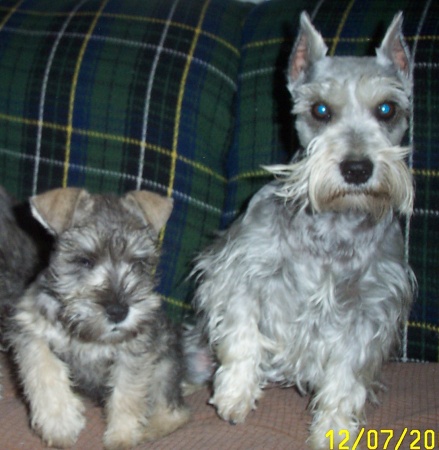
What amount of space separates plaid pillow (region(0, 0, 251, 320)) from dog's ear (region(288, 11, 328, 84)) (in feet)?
2.23

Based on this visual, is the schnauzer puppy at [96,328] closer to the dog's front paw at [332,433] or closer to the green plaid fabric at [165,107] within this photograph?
the dog's front paw at [332,433]

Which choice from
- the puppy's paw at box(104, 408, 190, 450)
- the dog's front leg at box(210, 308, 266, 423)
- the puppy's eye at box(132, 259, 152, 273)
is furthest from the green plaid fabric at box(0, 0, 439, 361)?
the puppy's paw at box(104, 408, 190, 450)

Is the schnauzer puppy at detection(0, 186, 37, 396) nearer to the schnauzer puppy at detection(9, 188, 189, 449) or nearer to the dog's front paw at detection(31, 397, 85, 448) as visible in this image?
the schnauzer puppy at detection(9, 188, 189, 449)

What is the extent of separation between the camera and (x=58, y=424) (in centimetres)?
244

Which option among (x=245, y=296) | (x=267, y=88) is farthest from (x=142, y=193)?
(x=267, y=88)

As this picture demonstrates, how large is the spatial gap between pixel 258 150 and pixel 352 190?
3.09ft

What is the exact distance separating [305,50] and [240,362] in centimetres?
129

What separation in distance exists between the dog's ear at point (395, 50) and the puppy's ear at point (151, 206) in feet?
3.39

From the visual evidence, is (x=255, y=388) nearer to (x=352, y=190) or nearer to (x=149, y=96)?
(x=352, y=190)

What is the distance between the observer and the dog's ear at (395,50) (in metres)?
2.78

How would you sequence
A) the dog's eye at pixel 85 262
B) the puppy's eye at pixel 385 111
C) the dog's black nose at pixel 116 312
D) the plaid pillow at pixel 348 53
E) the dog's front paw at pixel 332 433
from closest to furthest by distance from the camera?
the dog's black nose at pixel 116 312 → the dog's eye at pixel 85 262 → the dog's front paw at pixel 332 433 → the puppy's eye at pixel 385 111 → the plaid pillow at pixel 348 53

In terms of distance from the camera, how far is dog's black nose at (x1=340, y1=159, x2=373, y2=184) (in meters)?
2.51
